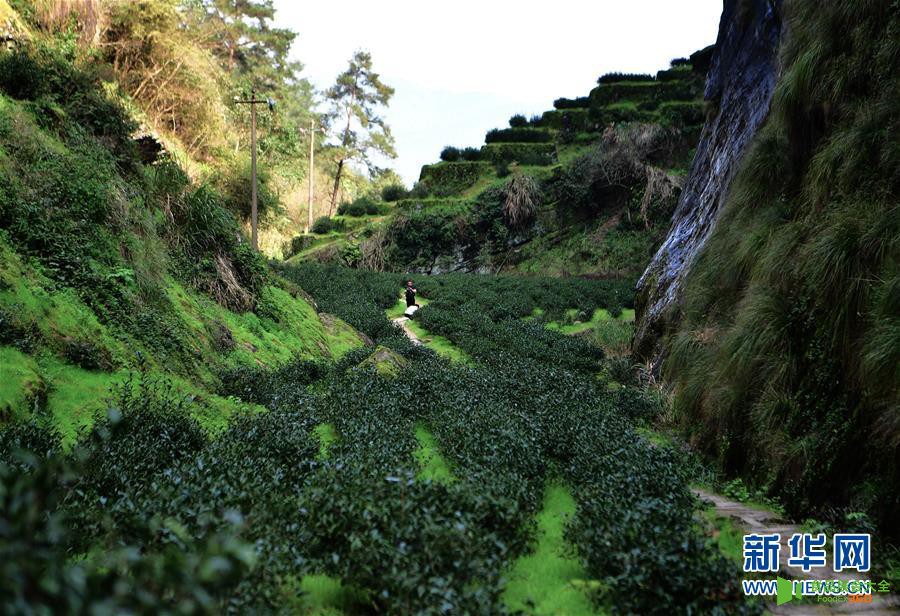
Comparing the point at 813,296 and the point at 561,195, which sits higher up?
the point at 561,195

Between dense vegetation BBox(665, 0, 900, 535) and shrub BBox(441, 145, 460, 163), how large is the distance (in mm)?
39361

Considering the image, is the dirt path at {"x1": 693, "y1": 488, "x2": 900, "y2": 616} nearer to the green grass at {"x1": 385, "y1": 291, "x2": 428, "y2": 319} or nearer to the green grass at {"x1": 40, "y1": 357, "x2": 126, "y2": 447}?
the green grass at {"x1": 40, "y1": 357, "x2": 126, "y2": 447}

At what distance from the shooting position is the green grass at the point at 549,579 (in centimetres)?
396

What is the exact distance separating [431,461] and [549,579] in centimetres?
279

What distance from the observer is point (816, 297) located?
238 inches

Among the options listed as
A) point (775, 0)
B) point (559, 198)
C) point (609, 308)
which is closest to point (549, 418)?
point (775, 0)

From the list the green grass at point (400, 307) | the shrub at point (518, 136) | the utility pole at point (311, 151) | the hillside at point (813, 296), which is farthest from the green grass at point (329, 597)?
the utility pole at point (311, 151)

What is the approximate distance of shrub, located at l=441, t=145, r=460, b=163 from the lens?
47000 mm

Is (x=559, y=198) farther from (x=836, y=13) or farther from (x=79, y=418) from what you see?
(x=79, y=418)

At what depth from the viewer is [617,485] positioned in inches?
211

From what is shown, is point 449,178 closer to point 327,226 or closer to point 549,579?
point 327,226

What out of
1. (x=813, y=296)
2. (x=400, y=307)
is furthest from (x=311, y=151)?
(x=813, y=296)

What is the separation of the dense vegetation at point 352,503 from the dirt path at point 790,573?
0.56 m

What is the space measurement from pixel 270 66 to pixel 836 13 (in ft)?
159
